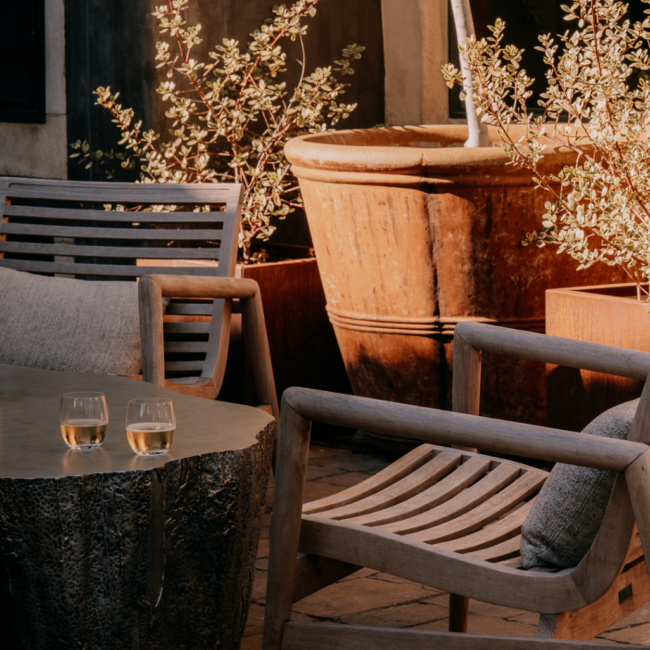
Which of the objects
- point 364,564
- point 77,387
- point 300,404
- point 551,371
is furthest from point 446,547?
point 551,371

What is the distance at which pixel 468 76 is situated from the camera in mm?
3625

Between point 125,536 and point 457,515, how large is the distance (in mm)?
567

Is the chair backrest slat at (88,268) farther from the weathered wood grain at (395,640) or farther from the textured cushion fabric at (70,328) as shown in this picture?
the weathered wood grain at (395,640)

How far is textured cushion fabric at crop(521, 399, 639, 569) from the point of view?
158cm

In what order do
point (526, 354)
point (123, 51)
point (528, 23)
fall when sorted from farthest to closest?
point (528, 23), point (123, 51), point (526, 354)

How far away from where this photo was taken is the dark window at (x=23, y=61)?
4.83 m

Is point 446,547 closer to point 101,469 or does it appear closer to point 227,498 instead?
point 227,498

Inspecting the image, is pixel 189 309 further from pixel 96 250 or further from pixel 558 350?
pixel 558 350

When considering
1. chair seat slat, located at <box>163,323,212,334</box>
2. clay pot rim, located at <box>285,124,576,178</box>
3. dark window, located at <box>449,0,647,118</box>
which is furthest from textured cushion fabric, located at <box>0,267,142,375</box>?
dark window, located at <box>449,0,647,118</box>

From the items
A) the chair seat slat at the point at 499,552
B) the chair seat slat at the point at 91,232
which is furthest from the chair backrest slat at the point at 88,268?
the chair seat slat at the point at 499,552

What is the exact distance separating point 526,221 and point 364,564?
1.92 meters

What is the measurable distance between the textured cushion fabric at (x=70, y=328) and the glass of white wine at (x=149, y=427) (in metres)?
1.35

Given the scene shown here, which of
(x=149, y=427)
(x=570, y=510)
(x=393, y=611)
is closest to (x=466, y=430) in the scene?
(x=570, y=510)

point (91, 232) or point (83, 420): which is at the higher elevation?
point (91, 232)
